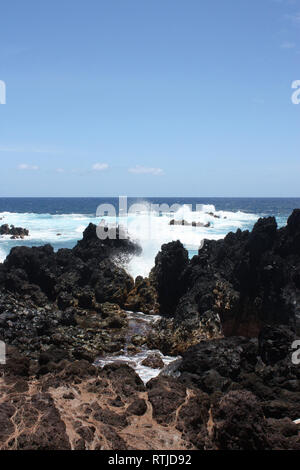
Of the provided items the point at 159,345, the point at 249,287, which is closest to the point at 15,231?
the point at 159,345

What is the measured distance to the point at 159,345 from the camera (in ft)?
47.1

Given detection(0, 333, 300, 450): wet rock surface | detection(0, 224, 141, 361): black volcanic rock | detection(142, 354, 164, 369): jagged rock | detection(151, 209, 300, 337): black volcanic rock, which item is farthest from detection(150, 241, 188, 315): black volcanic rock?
detection(0, 333, 300, 450): wet rock surface

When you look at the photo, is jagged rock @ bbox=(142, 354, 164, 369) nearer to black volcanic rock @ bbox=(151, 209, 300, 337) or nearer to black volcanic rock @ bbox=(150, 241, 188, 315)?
black volcanic rock @ bbox=(151, 209, 300, 337)

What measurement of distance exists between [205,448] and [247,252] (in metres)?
10.6

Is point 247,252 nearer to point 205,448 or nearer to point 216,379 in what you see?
point 216,379

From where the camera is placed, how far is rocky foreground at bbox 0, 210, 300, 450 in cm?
730

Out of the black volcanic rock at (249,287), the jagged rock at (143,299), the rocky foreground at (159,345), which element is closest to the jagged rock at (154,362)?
the rocky foreground at (159,345)

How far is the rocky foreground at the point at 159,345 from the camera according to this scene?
288 inches

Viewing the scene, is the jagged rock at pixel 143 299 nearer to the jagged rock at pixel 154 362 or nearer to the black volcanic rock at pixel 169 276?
the black volcanic rock at pixel 169 276

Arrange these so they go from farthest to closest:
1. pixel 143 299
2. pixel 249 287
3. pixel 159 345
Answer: pixel 143 299, pixel 249 287, pixel 159 345

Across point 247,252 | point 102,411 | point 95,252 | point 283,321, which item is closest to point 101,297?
point 95,252

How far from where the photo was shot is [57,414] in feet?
24.9

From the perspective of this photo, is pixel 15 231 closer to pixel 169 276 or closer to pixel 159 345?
pixel 169 276

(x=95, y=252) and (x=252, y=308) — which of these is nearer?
(x=252, y=308)
